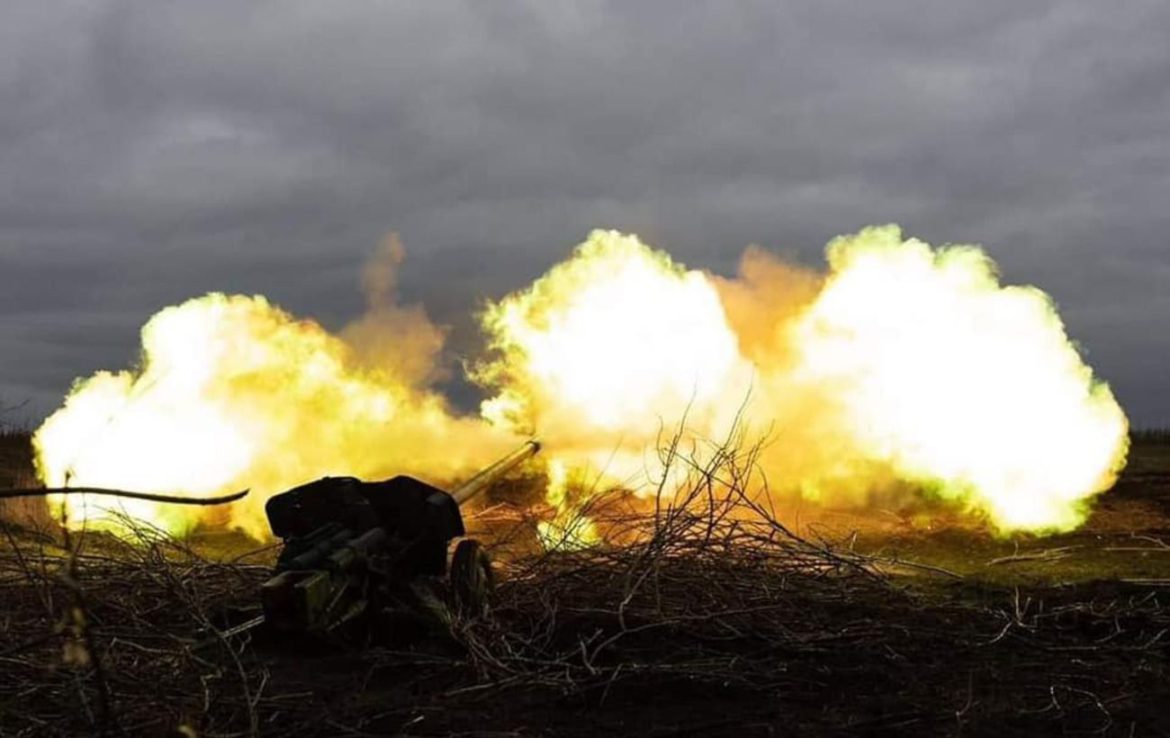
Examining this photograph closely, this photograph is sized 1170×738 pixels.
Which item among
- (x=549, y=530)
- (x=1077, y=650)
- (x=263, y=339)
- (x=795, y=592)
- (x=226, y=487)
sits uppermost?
(x=263, y=339)

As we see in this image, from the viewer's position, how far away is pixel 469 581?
934 centimetres

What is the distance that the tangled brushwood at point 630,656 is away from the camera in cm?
695

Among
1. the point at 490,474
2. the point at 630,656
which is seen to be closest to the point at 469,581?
the point at 630,656

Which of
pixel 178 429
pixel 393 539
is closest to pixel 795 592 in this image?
pixel 393 539

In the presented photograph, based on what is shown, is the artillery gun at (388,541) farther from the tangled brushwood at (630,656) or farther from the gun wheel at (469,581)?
the tangled brushwood at (630,656)

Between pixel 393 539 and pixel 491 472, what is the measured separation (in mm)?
3235

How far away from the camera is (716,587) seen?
10.1 m

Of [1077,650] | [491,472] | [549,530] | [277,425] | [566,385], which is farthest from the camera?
[277,425]

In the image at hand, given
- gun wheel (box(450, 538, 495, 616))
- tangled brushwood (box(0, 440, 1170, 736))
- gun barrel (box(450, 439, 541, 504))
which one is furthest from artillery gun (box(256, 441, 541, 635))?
gun barrel (box(450, 439, 541, 504))

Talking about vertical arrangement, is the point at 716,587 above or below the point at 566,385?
below

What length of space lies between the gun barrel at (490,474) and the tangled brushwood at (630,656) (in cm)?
88

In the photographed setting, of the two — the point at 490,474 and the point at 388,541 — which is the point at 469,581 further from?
the point at 490,474

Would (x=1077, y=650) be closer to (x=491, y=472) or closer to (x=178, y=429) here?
(x=491, y=472)

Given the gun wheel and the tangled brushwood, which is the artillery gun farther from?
the tangled brushwood
